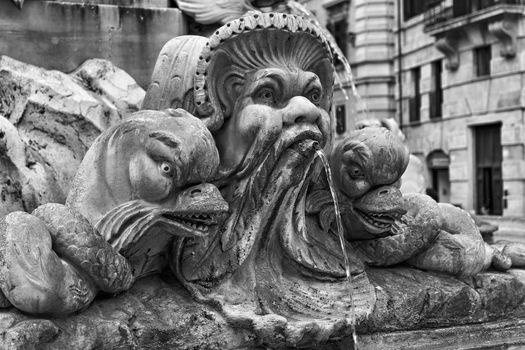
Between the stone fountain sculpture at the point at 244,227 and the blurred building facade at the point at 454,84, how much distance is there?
18617mm

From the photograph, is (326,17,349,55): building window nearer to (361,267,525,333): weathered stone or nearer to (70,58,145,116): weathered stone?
(70,58,145,116): weathered stone

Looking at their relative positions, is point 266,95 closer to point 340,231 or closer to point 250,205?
point 250,205

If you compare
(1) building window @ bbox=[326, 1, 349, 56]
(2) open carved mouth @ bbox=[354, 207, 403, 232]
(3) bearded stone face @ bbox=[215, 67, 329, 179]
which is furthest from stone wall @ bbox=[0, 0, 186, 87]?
(1) building window @ bbox=[326, 1, 349, 56]

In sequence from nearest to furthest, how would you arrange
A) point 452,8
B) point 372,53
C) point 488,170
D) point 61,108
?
1. point 61,108
2. point 488,170
3. point 452,8
4. point 372,53

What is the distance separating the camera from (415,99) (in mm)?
28219

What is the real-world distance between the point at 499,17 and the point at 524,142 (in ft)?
11.6

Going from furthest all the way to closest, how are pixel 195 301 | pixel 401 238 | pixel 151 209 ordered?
pixel 401 238
pixel 195 301
pixel 151 209

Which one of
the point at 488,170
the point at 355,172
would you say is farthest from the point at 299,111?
the point at 488,170

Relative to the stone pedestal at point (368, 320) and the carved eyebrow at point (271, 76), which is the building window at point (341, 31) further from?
the carved eyebrow at point (271, 76)

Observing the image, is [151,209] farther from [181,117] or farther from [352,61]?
[352,61]

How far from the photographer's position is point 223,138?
3496 millimetres

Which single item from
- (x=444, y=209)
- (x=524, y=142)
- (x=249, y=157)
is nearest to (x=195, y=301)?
(x=249, y=157)

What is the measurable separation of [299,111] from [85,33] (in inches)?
61.6

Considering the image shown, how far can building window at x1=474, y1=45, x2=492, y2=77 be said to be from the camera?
24453mm
